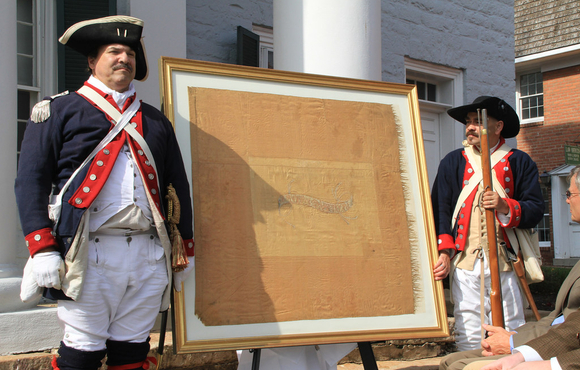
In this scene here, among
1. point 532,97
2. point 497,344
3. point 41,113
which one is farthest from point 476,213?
point 532,97

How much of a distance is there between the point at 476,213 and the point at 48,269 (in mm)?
2445

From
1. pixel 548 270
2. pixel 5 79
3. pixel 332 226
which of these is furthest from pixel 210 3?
pixel 548 270

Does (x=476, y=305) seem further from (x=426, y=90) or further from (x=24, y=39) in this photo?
(x=426, y=90)

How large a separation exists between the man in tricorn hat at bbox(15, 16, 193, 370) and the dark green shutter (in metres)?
2.09

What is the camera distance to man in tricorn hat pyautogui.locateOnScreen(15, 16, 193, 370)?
2.30 m

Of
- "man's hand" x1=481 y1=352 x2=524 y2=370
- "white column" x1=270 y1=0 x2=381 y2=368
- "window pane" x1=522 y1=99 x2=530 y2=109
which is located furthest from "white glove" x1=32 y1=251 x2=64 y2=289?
"window pane" x1=522 y1=99 x2=530 y2=109

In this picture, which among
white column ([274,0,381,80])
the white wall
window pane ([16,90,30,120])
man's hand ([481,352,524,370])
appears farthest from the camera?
the white wall

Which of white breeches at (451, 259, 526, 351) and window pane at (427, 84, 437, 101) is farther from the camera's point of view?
window pane at (427, 84, 437, 101)

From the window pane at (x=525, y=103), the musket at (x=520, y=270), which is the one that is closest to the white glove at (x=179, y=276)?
the musket at (x=520, y=270)

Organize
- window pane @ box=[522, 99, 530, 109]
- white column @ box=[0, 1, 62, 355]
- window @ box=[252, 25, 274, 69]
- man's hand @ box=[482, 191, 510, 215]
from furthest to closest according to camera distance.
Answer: window pane @ box=[522, 99, 530, 109]
window @ box=[252, 25, 274, 69]
white column @ box=[0, 1, 62, 355]
man's hand @ box=[482, 191, 510, 215]

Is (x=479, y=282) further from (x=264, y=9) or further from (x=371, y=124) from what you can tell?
(x=264, y=9)

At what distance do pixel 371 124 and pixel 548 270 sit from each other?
29.5 ft

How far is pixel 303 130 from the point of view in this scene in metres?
2.99

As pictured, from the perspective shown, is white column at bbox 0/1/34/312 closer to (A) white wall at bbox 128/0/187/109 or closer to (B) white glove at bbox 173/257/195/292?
(A) white wall at bbox 128/0/187/109
